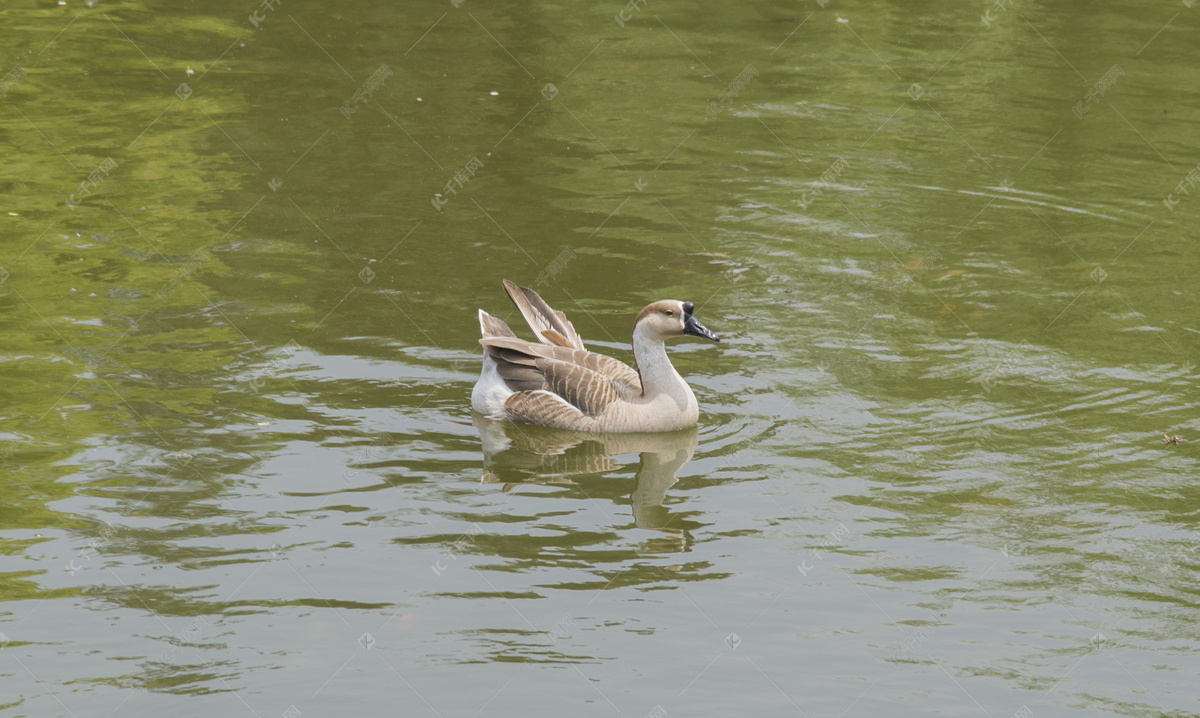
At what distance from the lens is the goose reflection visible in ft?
32.0

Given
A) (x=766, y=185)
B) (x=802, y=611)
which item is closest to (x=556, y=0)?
(x=766, y=185)

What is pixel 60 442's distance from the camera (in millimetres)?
9789

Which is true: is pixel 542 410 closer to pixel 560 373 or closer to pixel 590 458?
pixel 560 373

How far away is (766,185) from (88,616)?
1027 centimetres

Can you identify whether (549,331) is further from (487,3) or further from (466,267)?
(487,3)

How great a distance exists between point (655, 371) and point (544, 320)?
1279 millimetres
